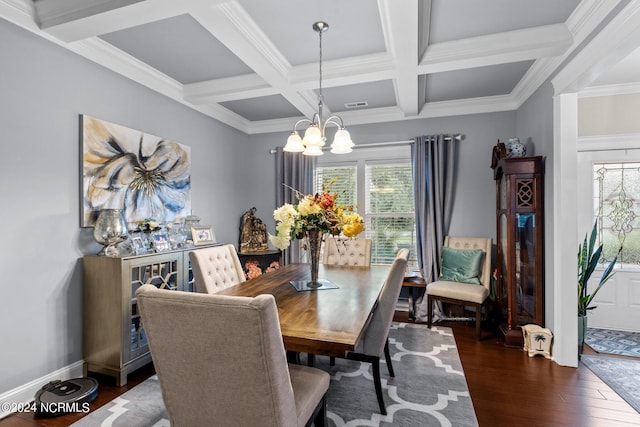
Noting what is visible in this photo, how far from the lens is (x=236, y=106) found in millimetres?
3934

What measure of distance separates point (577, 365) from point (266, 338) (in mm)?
2923

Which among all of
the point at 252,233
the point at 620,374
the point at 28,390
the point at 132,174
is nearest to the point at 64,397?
the point at 28,390

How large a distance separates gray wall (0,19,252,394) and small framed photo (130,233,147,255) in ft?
0.94

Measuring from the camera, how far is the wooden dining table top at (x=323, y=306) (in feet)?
4.45

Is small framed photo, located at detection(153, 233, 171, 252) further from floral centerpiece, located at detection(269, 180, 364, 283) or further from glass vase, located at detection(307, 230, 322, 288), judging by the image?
glass vase, located at detection(307, 230, 322, 288)

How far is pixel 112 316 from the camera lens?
2371mm

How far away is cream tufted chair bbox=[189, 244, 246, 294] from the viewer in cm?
227

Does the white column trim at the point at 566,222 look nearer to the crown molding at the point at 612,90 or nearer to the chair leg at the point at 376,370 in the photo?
the crown molding at the point at 612,90

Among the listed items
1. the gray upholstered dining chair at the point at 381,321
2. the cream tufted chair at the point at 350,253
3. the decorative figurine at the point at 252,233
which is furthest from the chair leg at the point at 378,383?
the decorative figurine at the point at 252,233

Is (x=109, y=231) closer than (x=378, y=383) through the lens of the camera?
No

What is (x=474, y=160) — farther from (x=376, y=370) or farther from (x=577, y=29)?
(x=376, y=370)

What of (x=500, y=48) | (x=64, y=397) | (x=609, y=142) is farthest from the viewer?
(x=609, y=142)

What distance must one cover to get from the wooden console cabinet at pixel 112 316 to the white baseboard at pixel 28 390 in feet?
0.37

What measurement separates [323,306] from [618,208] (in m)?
3.55
